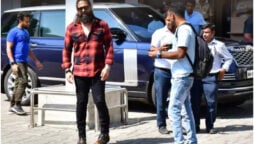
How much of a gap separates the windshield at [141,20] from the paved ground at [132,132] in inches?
51.9

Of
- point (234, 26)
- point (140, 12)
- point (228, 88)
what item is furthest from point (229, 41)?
point (234, 26)

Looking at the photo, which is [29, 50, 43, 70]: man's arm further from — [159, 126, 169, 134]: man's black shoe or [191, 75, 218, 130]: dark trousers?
[191, 75, 218, 130]: dark trousers

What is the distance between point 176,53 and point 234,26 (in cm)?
927

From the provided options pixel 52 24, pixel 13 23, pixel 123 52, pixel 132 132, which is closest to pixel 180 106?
pixel 132 132

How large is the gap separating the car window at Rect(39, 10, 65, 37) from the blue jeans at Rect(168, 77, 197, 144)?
400cm

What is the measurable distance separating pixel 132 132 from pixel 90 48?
163cm

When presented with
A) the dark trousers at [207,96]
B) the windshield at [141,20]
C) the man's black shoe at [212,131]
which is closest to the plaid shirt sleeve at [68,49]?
the dark trousers at [207,96]

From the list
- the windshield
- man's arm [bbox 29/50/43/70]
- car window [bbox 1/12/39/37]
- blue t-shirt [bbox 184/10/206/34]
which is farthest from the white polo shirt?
car window [bbox 1/12/39/37]

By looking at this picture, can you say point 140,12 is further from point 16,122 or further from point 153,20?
point 16,122

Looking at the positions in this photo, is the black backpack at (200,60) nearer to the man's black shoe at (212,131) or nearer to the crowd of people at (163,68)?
the crowd of people at (163,68)

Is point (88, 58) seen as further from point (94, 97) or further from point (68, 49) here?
point (94, 97)

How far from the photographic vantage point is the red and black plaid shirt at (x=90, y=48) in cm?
641

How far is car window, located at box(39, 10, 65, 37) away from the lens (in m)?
9.76

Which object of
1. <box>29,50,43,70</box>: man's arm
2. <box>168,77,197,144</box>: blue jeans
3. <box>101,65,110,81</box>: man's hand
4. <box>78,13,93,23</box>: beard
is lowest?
<box>168,77,197,144</box>: blue jeans
